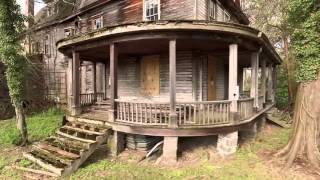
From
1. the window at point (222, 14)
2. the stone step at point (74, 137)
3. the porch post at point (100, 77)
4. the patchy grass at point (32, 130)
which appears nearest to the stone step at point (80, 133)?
the stone step at point (74, 137)

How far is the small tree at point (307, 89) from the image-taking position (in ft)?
27.0

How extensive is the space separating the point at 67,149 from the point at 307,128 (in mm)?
7464

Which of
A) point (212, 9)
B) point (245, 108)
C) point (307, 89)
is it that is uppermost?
point (212, 9)

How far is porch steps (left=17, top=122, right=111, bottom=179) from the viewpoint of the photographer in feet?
26.0

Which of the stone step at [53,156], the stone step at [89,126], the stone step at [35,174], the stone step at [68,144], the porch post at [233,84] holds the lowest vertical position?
the stone step at [35,174]

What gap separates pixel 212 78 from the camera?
44.0 ft

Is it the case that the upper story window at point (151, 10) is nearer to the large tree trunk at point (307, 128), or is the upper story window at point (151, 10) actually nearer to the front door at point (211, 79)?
the front door at point (211, 79)

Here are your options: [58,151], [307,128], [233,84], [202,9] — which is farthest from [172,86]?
[202,9]

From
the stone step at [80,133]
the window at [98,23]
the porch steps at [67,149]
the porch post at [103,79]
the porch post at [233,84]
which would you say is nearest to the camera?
the porch steps at [67,149]

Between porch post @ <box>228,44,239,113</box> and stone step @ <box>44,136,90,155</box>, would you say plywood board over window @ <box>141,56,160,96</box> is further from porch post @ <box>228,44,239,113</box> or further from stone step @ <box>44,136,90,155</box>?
stone step @ <box>44,136,90,155</box>

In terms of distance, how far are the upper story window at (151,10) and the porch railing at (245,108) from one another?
224 inches

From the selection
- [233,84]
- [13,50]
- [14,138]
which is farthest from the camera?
[14,138]

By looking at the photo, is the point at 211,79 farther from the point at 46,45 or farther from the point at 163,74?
the point at 46,45

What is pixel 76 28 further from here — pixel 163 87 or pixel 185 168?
pixel 185 168
